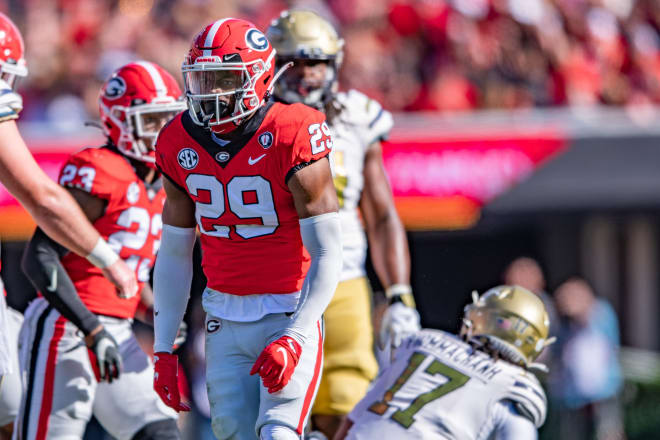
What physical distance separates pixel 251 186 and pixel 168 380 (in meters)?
0.77

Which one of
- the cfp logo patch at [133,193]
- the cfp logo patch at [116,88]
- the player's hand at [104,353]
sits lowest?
the player's hand at [104,353]

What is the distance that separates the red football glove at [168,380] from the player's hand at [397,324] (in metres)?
1.48

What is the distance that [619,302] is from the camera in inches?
485

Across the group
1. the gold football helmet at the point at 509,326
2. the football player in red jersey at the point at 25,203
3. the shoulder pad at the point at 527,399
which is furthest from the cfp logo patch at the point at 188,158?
the shoulder pad at the point at 527,399

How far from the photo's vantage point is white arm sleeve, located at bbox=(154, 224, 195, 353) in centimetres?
429

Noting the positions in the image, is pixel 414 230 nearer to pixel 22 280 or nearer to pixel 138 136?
pixel 22 280

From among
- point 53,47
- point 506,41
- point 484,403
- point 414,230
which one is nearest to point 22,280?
point 53,47

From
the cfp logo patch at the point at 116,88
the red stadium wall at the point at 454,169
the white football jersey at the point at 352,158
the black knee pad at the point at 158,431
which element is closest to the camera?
the black knee pad at the point at 158,431

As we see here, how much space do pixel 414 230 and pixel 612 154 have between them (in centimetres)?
198

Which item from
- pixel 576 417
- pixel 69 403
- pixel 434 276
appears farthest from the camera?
pixel 434 276

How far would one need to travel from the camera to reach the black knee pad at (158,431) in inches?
192

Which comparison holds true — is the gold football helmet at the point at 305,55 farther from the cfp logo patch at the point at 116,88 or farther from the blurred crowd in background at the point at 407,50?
the blurred crowd in background at the point at 407,50

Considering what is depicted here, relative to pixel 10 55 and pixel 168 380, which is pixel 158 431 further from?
pixel 10 55

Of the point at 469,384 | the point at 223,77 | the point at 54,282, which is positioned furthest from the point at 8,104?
the point at 469,384
